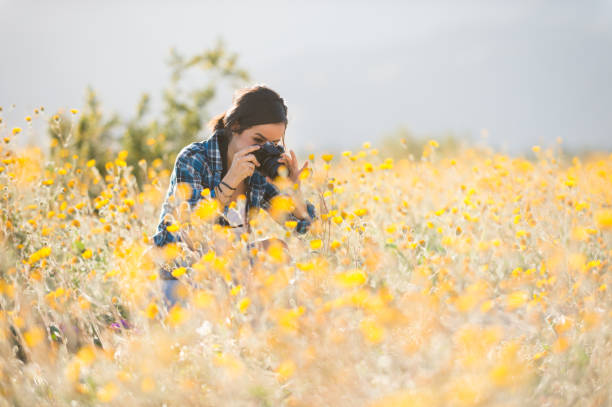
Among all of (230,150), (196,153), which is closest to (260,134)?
(230,150)

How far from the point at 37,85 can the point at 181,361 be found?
505 feet

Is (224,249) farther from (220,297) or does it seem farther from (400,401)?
(400,401)

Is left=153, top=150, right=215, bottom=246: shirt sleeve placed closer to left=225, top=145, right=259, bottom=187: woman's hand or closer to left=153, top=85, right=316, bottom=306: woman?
left=153, top=85, right=316, bottom=306: woman

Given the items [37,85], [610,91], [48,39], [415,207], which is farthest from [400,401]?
[48,39]

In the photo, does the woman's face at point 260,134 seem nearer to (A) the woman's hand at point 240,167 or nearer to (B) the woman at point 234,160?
(B) the woman at point 234,160

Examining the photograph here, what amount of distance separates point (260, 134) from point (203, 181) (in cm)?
45

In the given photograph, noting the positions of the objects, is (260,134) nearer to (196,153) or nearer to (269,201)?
(196,153)

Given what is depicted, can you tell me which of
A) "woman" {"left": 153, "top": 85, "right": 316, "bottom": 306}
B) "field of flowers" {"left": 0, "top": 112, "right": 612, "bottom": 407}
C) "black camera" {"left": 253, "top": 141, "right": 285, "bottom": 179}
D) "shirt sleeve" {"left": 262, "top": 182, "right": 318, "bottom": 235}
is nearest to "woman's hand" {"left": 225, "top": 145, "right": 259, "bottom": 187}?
"woman" {"left": 153, "top": 85, "right": 316, "bottom": 306}

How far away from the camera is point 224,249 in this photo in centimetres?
159

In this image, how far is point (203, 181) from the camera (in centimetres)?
243

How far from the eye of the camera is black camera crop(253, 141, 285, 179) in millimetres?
2283

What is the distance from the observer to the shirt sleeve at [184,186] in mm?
2127

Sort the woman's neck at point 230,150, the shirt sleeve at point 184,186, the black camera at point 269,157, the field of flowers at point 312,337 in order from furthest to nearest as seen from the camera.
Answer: the woman's neck at point 230,150 < the black camera at point 269,157 < the shirt sleeve at point 184,186 < the field of flowers at point 312,337

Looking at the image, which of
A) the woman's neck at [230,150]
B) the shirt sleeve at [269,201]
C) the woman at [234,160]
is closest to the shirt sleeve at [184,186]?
the woman at [234,160]
